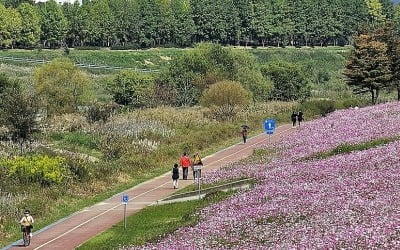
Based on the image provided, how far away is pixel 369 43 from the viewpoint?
8450 cm

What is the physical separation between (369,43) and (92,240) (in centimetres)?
6300

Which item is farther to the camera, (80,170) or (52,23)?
(52,23)

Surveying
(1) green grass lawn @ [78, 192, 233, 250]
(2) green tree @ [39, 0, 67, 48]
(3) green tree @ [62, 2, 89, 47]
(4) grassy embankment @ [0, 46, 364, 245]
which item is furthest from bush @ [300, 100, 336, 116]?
(3) green tree @ [62, 2, 89, 47]

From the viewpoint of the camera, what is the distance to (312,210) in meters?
23.6

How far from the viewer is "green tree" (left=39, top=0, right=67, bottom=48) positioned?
158500 millimetres

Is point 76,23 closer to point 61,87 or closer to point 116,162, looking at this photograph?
point 61,87

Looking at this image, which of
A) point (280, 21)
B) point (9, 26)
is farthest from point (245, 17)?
point (9, 26)

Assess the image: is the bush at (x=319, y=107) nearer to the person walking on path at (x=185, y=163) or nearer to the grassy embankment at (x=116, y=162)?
the grassy embankment at (x=116, y=162)

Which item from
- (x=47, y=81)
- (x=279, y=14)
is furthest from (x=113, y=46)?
(x=47, y=81)

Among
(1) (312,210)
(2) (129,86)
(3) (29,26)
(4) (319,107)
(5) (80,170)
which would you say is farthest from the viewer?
(3) (29,26)

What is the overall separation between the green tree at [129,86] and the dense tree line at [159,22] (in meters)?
54.4

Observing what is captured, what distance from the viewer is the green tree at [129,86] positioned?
101 m

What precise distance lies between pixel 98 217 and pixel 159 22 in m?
145

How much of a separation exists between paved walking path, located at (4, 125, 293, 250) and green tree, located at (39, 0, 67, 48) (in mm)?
115421
